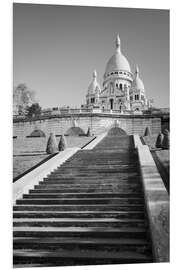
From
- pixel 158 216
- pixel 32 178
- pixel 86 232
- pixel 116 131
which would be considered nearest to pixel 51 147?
pixel 32 178

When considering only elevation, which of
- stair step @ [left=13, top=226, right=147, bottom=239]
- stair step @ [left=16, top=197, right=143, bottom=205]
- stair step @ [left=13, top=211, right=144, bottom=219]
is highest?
stair step @ [left=16, top=197, right=143, bottom=205]

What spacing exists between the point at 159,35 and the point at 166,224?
4712 mm

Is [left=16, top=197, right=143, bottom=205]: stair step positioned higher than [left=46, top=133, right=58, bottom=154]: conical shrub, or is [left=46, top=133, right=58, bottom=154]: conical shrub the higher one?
[left=46, top=133, right=58, bottom=154]: conical shrub

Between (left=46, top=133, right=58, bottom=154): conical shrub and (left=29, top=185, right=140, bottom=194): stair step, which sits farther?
(left=46, top=133, right=58, bottom=154): conical shrub

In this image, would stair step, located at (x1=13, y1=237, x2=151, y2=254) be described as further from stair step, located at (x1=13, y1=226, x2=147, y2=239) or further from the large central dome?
the large central dome

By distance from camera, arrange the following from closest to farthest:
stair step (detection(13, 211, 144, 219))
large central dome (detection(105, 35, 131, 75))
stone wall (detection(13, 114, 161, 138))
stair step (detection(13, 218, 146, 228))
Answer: stair step (detection(13, 218, 146, 228)), stair step (detection(13, 211, 144, 219)), large central dome (detection(105, 35, 131, 75)), stone wall (detection(13, 114, 161, 138))

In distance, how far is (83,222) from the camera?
479cm

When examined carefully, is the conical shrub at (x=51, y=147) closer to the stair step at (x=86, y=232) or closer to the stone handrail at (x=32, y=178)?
the stone handrail at (x=32, y=178)

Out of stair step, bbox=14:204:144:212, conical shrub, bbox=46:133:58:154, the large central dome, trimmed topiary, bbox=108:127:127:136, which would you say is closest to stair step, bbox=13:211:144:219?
Answer: stair step, bbox=14:204:144:212

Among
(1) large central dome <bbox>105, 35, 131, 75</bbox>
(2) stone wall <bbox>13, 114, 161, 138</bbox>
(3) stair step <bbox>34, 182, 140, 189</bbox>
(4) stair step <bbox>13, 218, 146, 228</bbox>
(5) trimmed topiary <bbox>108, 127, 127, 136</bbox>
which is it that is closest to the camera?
(4) stair step <bbox>13, 218, 146, 228</bbox>

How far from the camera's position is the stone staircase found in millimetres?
4336

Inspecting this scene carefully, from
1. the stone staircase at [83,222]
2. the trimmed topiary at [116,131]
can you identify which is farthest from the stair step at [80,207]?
the trimmed topiary at [116,131]

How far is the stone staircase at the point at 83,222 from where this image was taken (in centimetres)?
434
